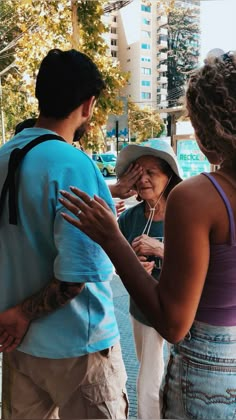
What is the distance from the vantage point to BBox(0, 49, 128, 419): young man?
42.3 inches

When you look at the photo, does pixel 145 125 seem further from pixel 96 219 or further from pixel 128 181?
pixel 96 219

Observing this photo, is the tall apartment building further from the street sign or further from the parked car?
the parked car

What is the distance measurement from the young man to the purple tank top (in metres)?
0.34

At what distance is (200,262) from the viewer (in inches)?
30.6

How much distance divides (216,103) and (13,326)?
2.87ft

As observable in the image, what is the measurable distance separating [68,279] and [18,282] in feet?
0.72

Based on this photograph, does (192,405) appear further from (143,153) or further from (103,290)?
(143,153)

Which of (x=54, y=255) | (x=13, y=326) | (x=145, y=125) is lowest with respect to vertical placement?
(x=145, y=125)

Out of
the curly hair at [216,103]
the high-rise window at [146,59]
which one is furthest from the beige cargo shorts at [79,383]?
the high-rise window at [146,59]

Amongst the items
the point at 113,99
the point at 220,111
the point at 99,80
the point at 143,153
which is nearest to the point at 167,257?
the point at 220,111

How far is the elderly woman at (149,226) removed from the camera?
184 centimetres

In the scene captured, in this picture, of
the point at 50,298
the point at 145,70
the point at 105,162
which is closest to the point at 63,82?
the point at 50,298

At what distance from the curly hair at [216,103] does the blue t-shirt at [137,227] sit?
1.03 meters

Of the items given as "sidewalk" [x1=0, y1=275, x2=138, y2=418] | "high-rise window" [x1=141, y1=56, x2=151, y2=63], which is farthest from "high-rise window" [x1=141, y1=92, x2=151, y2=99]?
"sidewalk" [x1=0, y1=275, x2=138, y2=418]
